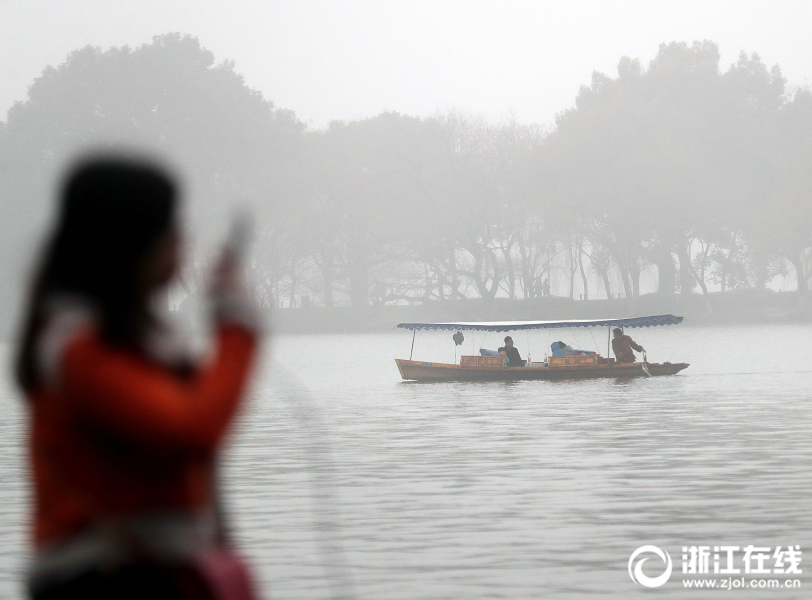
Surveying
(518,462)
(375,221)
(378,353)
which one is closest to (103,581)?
(518,462)

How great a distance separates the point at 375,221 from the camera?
89.0 meters

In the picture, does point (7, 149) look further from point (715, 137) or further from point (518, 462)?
point (518, 462)

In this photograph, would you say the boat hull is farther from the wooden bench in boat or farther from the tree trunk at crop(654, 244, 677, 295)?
the tree trunk at crop(654, 244, 677, 295)

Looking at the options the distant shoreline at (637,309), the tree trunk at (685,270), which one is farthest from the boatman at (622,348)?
the tree trunk at (685,270)

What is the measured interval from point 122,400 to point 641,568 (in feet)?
22.1

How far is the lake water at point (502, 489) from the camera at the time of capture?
29.2 ft

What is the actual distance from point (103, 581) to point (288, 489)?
1133 centimetres

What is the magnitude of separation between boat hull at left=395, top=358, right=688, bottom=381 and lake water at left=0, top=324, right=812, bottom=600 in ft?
16.0

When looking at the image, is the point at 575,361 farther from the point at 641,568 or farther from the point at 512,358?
the point at 641,568

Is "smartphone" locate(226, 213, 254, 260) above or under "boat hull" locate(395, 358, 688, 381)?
above

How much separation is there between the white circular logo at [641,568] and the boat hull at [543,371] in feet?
84.7

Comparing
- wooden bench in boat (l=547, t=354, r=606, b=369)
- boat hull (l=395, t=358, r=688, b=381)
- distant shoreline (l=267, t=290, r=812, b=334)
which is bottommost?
boat hull (l=395, t=358, r=688, b=381)

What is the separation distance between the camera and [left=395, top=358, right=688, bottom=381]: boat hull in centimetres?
3575

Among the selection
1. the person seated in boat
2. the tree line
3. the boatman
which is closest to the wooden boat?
the person seated in boat
